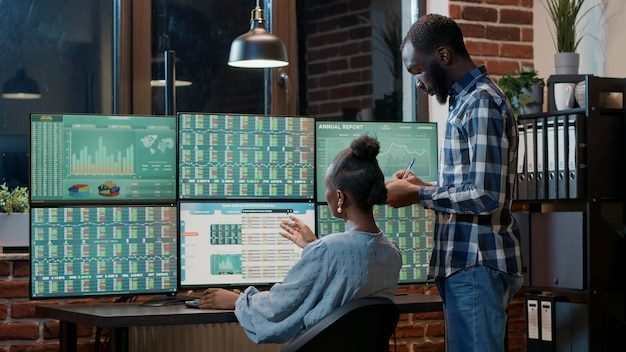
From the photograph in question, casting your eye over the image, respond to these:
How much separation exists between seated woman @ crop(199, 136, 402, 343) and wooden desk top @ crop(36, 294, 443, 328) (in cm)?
34

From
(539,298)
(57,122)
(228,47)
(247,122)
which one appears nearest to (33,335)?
(57,122)

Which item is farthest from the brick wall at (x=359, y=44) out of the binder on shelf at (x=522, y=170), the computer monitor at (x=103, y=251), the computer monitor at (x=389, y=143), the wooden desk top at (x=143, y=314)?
the wooden desk top at (x=143, y=314)

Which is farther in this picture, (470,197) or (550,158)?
(550,158)

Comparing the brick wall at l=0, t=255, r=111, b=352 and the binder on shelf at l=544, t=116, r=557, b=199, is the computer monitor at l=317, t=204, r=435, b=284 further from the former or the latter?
the brick wall at l=0, t=255, r=111, b=352

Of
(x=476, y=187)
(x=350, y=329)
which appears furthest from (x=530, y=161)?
(x=350, y=329)

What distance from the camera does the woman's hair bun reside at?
2.58 metres

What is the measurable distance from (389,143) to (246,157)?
1.79 feet

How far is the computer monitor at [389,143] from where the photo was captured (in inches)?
141

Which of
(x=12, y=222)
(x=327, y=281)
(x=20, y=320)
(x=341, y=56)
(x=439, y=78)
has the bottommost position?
(x=20, y=320)

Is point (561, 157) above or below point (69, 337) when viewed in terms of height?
above

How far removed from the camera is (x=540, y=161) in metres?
4.20

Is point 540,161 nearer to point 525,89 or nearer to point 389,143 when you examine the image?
point 525,89

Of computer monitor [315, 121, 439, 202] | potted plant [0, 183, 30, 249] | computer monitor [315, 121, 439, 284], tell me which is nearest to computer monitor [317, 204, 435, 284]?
computer monitor [315, 121, 439, 284]

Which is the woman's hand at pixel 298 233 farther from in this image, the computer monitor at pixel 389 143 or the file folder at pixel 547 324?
the file folder at pixel 547 324
